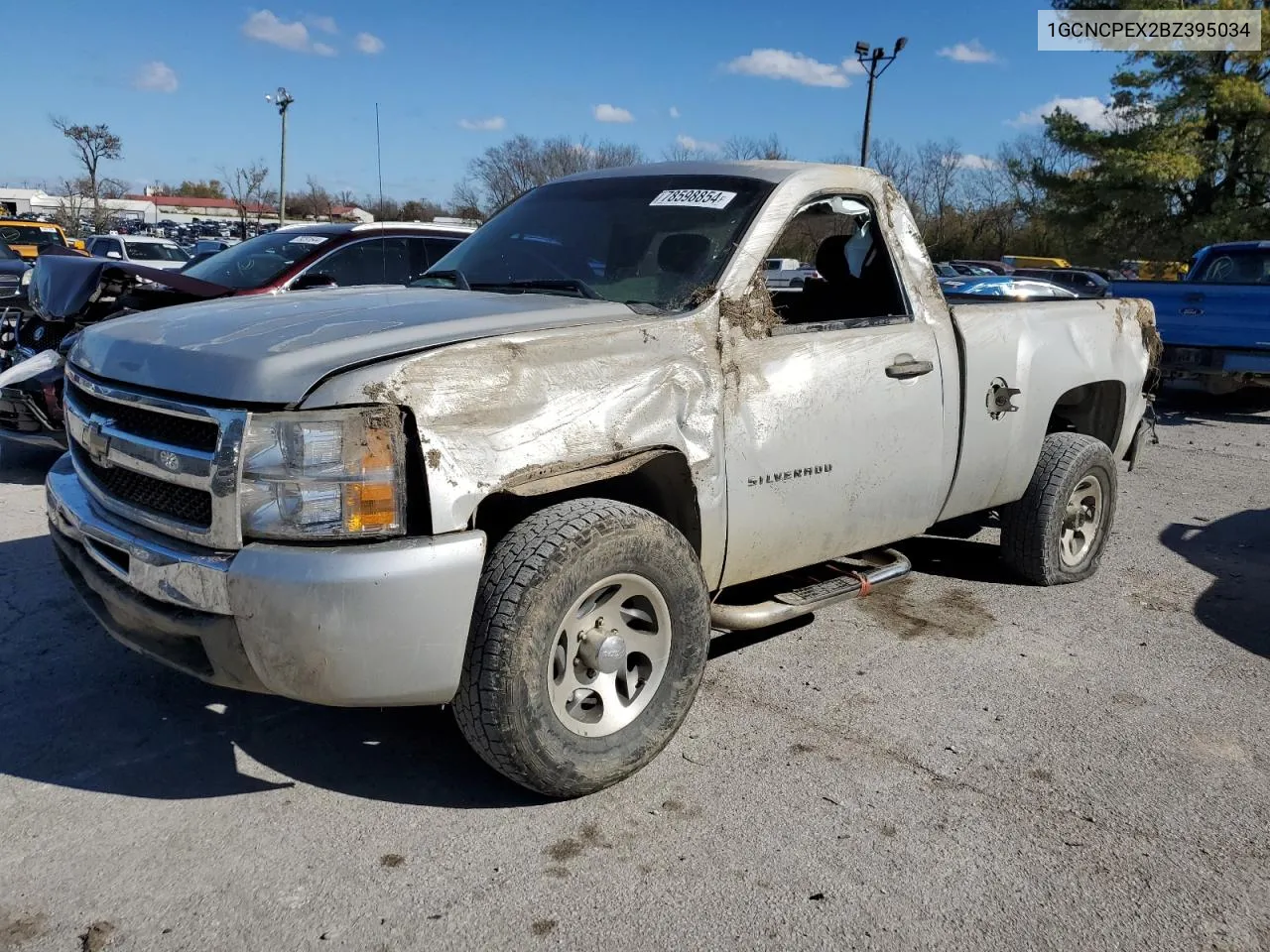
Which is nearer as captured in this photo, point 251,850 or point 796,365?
point 251,850

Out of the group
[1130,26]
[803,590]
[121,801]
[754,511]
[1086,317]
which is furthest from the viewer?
[1130,26]

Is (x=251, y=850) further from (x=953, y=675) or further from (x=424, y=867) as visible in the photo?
(x=953, y=675)

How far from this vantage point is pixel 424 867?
8.96ft

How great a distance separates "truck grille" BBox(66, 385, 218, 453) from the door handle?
7.94 ft

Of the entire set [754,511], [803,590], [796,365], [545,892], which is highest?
[796,365]

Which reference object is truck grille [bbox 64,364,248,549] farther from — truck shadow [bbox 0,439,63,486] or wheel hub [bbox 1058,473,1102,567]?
truck shadow [bbox 0,439,63,486]

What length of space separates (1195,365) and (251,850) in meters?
11.1

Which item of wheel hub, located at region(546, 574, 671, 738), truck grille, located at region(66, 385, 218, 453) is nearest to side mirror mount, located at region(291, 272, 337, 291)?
truck grille, located at region(66, 385, 218, 453)

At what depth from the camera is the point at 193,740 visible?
3.39 m

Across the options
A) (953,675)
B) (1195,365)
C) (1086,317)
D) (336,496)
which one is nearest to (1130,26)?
(1195,365)

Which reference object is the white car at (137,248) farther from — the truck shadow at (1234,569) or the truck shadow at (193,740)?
the truck shadow at (1234,569)

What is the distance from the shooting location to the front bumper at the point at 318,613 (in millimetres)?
2584

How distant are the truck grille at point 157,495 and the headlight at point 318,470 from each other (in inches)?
6.7

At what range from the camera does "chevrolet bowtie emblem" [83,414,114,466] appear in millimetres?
3057
